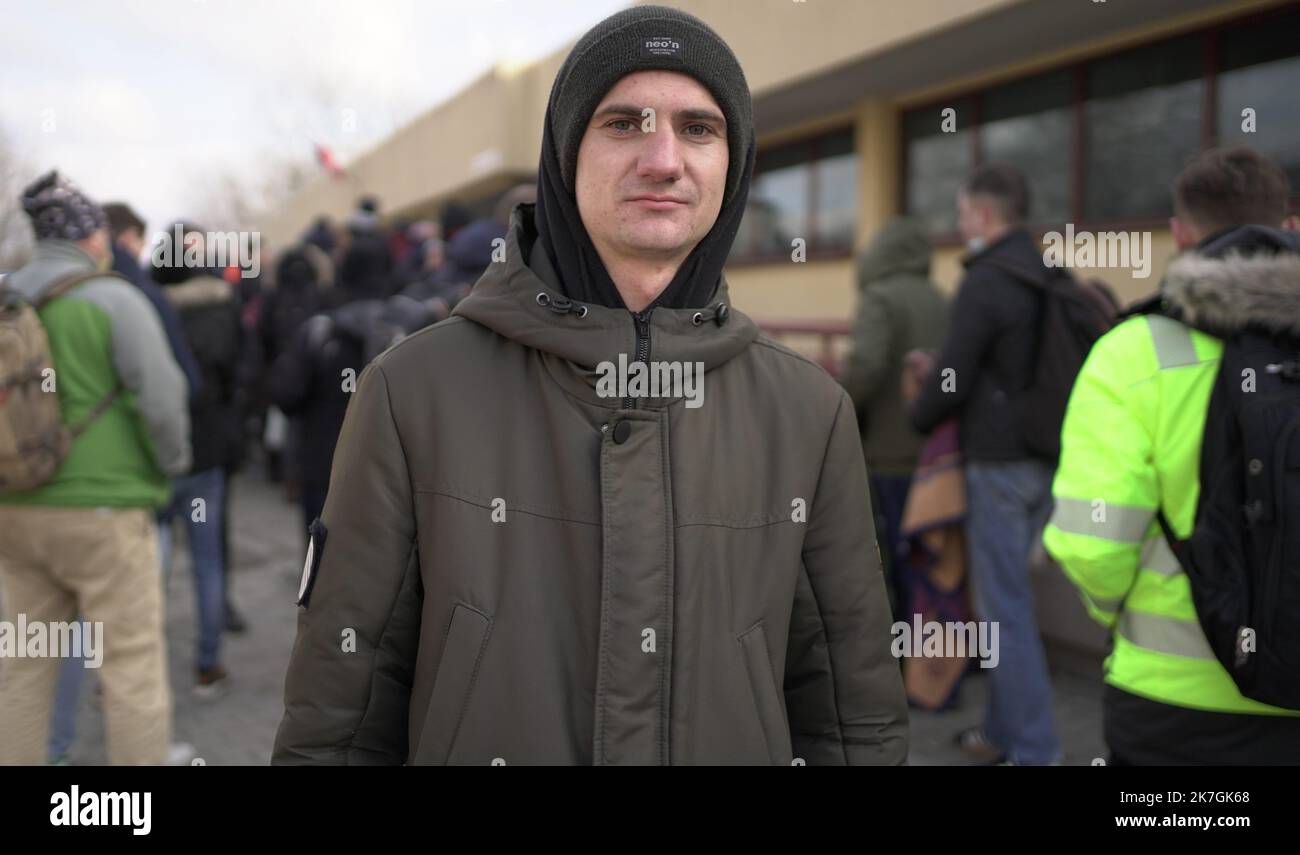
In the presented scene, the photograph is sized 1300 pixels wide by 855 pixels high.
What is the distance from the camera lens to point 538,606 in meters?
1.54

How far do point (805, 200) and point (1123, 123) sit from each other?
13.9 feet

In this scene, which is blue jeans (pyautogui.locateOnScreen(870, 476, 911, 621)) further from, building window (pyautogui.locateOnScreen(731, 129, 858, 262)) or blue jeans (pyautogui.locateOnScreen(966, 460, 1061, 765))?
building window (pyautogui.locateOnScreen(731, 129, 858, 262))

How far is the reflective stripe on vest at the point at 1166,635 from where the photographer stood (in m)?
2.41

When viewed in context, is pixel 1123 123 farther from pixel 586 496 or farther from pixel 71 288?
pixel 586 496

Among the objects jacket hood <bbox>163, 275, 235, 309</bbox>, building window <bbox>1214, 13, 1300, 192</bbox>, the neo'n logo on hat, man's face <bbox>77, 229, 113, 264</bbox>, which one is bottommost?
the neo'n logo on hat

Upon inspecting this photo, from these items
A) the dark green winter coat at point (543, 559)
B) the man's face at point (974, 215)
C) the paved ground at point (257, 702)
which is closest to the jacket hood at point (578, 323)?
the dark green winter coat at point (543, 559)

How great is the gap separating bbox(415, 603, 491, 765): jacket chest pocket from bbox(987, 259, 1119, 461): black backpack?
318 centimetres

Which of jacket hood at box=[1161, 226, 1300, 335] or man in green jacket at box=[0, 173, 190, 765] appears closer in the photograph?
jacket hood at box=[1161, 226, 1300, 335]

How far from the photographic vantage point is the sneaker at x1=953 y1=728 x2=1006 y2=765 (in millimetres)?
4312

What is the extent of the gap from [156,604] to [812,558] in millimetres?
3046

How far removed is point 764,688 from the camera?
63.7 inches

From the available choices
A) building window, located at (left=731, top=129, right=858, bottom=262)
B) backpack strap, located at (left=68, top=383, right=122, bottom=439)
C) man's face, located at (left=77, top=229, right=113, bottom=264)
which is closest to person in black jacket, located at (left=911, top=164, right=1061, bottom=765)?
backpack strap, located at (left=68, top=383, right=122, bottom=439)

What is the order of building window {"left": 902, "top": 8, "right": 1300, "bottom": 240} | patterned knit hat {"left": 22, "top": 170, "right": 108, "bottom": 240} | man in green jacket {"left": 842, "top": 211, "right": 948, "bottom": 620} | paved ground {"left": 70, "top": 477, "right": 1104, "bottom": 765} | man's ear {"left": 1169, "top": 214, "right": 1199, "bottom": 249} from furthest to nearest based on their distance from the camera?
building window {"left": 902, "top": 8, "right": 1300, "bottom": 240}, man in green jacket {"left": 842, "top": 211, "right": 948, "bottom": 620}, paved ground {"left": 70, "top": 477, "right": 1104, "bottom": 765}, patterned knit hat {"left": 22, "top": 170, "right": 108, "bottom": 240}, man's ear {"left": 1169, "top": 214, "right": 1199, "bottom": 249}

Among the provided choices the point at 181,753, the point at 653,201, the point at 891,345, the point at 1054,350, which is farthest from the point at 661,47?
the point at 181,753
